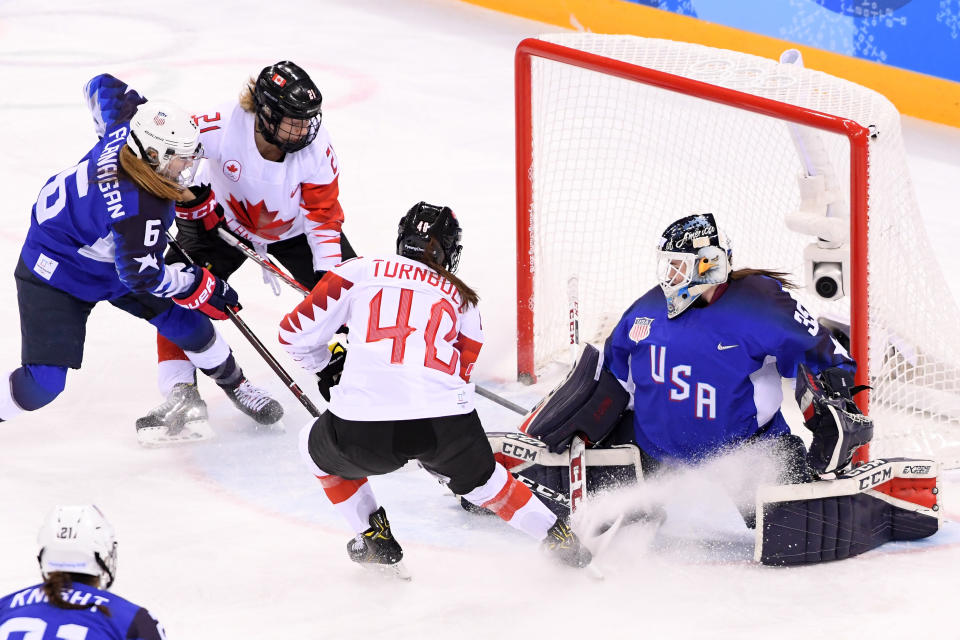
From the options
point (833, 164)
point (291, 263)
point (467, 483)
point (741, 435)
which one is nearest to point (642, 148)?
point (833, 164)

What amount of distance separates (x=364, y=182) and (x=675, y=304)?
293cm

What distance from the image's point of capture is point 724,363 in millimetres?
2984

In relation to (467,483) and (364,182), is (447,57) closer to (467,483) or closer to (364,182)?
(364,182)

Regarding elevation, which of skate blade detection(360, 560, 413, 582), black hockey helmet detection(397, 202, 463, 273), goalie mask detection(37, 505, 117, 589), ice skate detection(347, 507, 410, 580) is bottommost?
skate blade detection(360, 560, 413, 582)

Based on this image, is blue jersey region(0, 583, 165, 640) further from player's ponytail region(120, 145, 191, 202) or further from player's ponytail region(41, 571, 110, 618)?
player's ponytail region(120, 145, 191, 202)

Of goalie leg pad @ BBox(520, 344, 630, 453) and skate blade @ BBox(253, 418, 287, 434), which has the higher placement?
goalie leg pad @ BBox(520, 344, 630, 453)

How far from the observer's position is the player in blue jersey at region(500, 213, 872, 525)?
295cm

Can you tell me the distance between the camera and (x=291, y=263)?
13.0ft

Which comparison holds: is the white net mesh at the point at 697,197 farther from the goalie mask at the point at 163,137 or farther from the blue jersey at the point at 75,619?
the blue jersey at the point at 75,619

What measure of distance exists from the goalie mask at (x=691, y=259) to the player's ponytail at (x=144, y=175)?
1.19 m

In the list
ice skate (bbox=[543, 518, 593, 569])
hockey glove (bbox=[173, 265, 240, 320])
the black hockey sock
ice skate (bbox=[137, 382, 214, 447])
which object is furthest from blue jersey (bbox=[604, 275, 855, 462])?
ice skate (bbox=[137, 382, 214, 447])

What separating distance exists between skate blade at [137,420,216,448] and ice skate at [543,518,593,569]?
1.25 meters

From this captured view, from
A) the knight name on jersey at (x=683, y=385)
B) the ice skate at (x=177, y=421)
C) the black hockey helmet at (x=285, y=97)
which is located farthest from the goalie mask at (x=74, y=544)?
the ice skate at (x=177, y=421)

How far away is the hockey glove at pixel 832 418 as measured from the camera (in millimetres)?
2910
